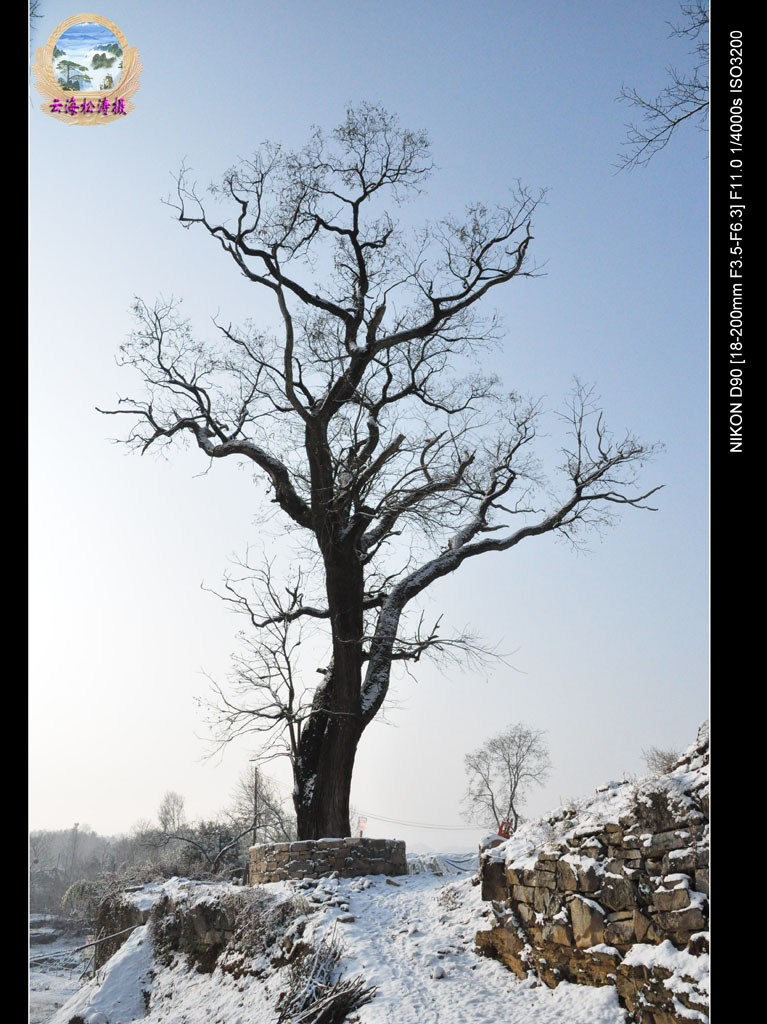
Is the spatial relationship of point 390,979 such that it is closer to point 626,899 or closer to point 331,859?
point 626,899

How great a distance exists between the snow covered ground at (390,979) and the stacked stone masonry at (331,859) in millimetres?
282

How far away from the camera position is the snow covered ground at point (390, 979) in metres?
6.68

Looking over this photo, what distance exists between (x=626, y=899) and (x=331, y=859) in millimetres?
5169

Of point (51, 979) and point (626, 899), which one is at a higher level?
point (626, 899)

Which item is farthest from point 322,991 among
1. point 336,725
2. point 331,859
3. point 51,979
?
point 51,979

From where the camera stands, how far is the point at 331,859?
10.5 m

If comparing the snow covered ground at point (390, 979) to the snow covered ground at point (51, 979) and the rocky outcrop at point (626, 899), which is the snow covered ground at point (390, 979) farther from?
the snow covered ground at point (51, 979)

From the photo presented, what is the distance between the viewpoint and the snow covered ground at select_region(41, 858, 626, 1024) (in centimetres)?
668
